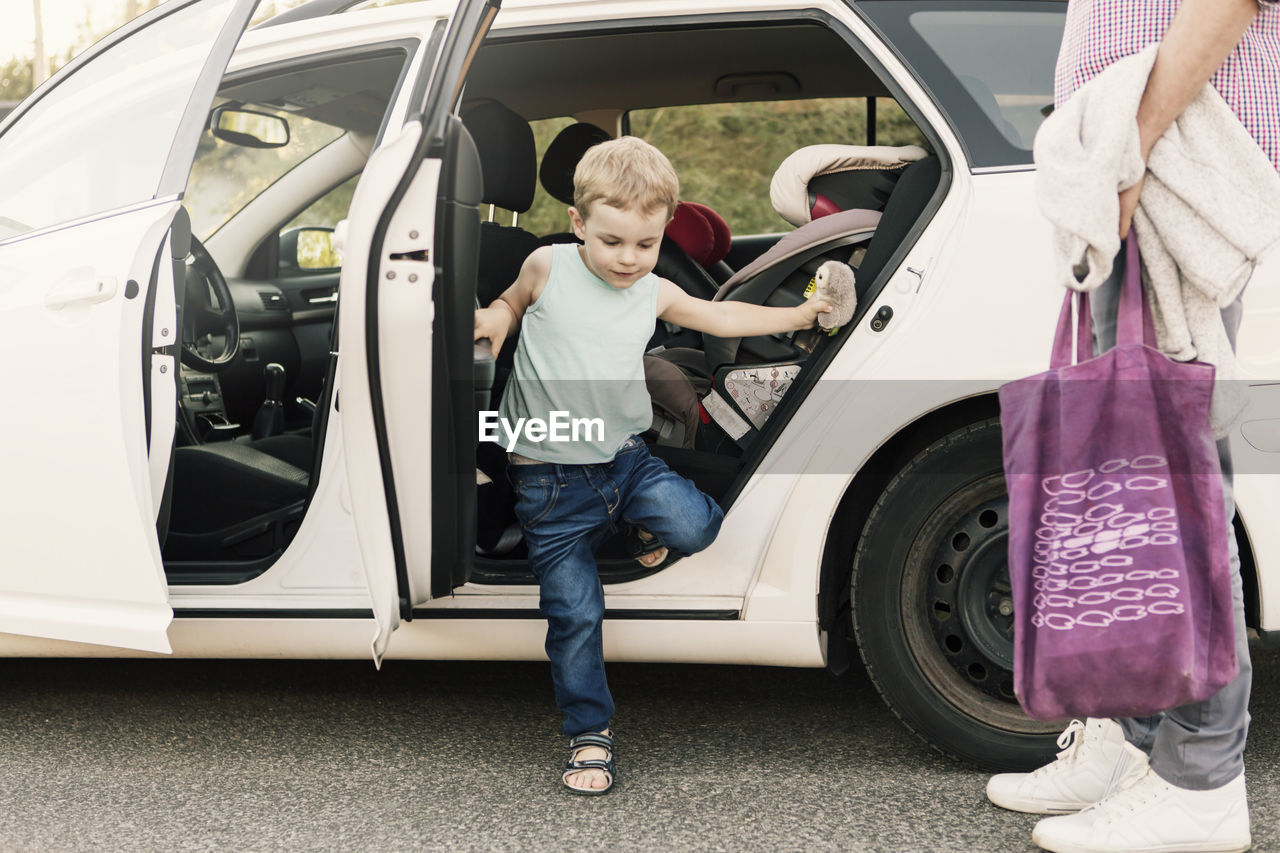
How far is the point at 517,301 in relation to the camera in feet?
7.26

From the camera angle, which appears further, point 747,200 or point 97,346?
point 747,200

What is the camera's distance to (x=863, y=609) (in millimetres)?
2197

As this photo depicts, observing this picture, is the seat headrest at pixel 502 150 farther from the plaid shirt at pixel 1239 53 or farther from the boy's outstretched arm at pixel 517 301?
the plaid shirt at pixel 1239 53

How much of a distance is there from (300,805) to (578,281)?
3.50 feet

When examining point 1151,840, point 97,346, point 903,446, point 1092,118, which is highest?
point 1092,118

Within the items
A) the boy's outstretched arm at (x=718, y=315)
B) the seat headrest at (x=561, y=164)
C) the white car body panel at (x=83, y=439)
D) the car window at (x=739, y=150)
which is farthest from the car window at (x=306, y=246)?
the car window at (x=739, y=150)

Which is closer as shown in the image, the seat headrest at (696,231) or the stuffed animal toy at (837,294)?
the stuffed animal toy at (837,294)

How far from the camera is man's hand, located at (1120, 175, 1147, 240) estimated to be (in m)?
1.68

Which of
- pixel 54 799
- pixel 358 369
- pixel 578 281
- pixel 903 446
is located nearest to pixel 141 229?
pixel 358 369

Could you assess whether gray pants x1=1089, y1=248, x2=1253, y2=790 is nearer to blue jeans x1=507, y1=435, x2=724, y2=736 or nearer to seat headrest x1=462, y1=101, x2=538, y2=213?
blue jeans x1=507, y1=435, x2=724, y2=736

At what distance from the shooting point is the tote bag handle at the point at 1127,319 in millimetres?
1713

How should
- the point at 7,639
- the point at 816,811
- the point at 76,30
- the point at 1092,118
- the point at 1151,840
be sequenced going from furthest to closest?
the point at 76,30 < the point at 7,639 < the point at 816,811 < the point at 1151,840 < the point at 1092,118

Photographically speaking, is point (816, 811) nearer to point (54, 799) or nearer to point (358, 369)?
point (358, 369)

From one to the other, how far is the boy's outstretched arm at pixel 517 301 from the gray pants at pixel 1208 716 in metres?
0.95
